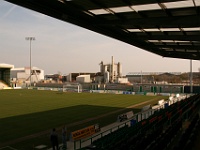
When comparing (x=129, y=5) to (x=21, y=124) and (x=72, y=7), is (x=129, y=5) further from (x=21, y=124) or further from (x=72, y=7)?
(x=21, y=124)

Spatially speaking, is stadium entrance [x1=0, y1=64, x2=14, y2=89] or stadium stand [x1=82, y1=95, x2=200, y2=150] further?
stadium entrance [x1=0, y1=64, x2=14, y2=89]

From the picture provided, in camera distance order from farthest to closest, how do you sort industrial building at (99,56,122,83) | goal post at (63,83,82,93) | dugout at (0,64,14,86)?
industrial building at (99,56,122,83) → dugout at (0,64,14,86) → goal post at (63,83,82,93)

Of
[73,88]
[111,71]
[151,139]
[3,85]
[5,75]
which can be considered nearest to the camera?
[151,139]

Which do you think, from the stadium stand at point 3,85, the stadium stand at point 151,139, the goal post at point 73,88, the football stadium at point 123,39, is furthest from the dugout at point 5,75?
the stadium stand at point 151,139

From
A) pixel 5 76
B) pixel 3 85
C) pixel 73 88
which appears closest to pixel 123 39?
pixel 73 88

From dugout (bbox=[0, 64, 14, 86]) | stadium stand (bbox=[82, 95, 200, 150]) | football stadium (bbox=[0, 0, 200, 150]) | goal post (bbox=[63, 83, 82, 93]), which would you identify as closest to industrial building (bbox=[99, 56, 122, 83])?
goal post (bbox=[63, 83, 82, 93])

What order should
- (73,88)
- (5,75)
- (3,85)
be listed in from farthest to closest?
1. (5,75)
2. (3,85)
3. (73,88)

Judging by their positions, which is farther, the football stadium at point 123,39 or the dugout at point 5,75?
the dugout at point 5,75

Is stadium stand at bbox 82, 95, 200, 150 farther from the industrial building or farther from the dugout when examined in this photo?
the industrial building

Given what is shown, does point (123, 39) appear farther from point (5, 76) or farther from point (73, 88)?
point (5, 76)

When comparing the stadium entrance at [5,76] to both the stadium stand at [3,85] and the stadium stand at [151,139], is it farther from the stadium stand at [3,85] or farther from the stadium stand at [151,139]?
the stadium stand at [151,139]

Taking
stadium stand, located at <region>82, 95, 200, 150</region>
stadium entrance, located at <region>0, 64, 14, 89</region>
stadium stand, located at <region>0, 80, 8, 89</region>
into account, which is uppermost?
stadium entrance, located at <region>0, 64, 14, 89</region>

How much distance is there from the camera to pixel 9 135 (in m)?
19.9

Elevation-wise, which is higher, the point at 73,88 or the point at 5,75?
the point at 5,75
